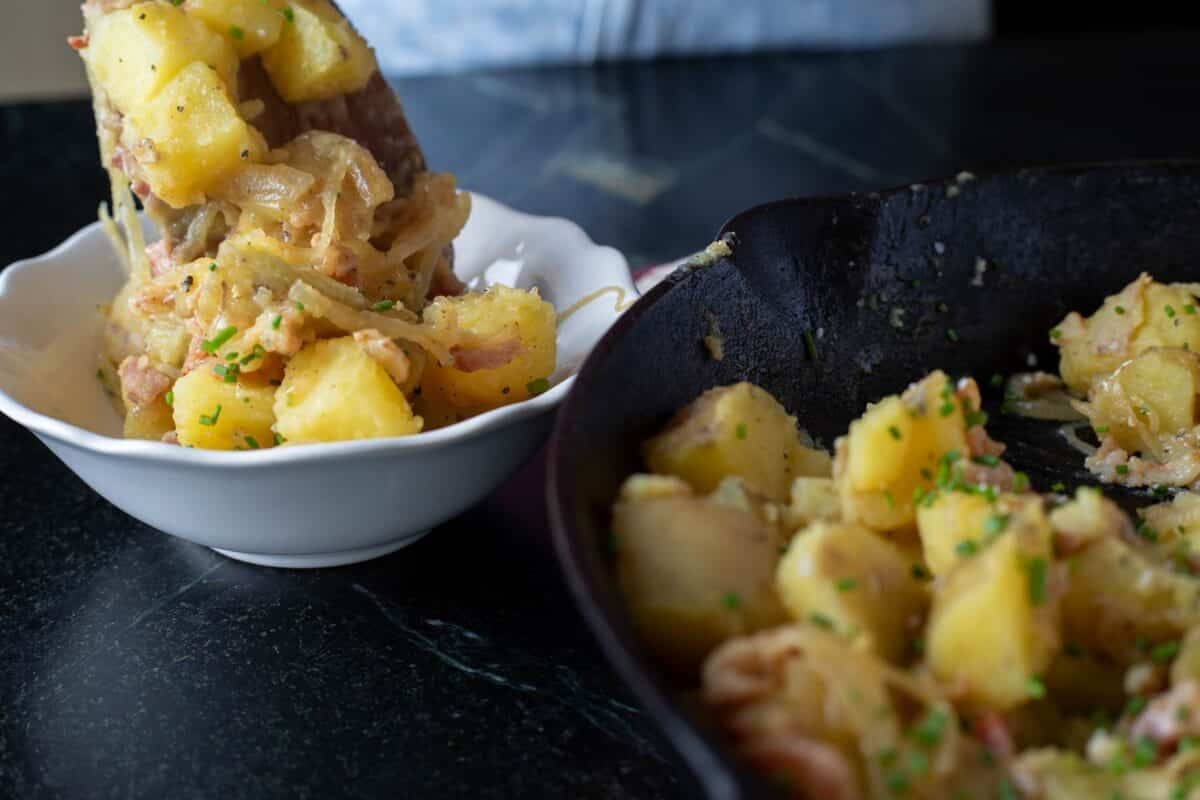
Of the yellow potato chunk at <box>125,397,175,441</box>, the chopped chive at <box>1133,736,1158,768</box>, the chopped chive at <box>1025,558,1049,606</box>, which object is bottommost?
the yellow potato chunk at <box>125,397,175,441</box>

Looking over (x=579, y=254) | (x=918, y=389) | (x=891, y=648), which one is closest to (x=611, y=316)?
(x=579, y=254)

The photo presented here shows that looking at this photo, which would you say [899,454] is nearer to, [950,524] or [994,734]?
[950,524]

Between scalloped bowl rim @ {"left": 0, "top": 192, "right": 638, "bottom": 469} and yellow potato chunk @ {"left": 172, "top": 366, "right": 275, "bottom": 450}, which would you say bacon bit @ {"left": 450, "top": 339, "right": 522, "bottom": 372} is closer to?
scalloped bowl rim @ {"left": 0, "top": 192, "right": 638, "bottom": 469}

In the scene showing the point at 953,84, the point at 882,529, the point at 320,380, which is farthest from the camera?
the point at 953,84

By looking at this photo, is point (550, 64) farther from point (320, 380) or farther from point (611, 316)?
point (320, 380)

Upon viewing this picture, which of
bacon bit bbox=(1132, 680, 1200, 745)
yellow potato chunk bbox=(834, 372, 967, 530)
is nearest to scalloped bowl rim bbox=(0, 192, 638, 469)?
yellow potato chunk bbox=(834, 372, 967, 530)

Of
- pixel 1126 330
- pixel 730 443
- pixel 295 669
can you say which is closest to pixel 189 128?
pixel 295 669

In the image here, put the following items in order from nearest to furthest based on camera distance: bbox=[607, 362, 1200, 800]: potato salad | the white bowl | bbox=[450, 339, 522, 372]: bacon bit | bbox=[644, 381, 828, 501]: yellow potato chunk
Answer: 1. bbox=[607, 362, 1200, 800]: potato salad
2. bbox=[644, 381, 828, 501]: yellow potato chunk
3. the white bowl
4. bbox=[450, 339, 522, 372]: bacon bit
